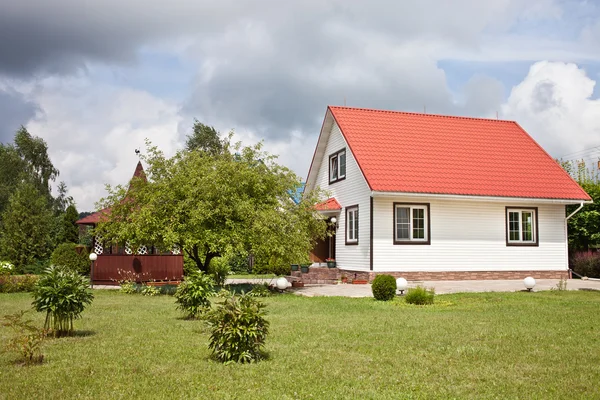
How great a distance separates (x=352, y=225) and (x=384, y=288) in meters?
8.31

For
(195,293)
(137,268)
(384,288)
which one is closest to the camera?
(195,293)

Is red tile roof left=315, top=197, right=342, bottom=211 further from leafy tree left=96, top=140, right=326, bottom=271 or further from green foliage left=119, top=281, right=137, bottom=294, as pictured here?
green foliage left=119, top=281, right=137, bottom=294

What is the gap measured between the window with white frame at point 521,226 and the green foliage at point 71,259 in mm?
17076

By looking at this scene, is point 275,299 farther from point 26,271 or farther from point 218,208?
point 26,271

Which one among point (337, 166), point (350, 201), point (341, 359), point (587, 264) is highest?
point (337, 166)

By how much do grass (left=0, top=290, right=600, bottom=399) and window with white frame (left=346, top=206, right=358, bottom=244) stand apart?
10.3 m

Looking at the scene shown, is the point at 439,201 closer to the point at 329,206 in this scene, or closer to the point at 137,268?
the point at 329,206

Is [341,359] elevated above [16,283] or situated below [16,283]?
below

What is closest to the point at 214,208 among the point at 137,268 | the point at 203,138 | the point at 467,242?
the point at 137,268

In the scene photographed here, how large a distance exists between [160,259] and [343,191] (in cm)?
814

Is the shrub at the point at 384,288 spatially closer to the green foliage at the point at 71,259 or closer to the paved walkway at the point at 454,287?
the paved walkway at the point at 454,287

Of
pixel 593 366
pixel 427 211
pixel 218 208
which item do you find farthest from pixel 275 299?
pixel 593 366

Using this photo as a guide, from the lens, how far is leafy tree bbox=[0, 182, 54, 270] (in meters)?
28.7

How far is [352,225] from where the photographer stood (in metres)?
23.3
